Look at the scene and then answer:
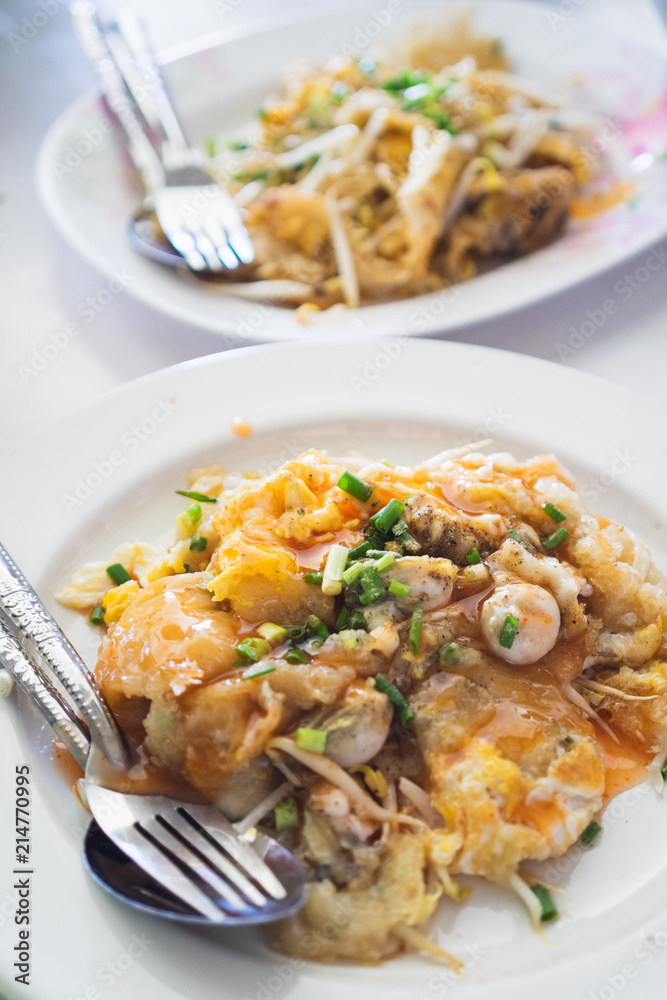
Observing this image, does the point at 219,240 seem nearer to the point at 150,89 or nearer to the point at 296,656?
the point at 150,89

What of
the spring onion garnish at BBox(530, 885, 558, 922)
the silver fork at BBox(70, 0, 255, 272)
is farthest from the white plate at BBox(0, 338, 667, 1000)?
the silver fork at BBox(70, 0, 255, 272)

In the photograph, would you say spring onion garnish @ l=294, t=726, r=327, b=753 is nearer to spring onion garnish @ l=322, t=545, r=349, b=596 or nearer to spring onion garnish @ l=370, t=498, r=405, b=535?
spring onion garnish @ l=322, t=545, r=349, b=596

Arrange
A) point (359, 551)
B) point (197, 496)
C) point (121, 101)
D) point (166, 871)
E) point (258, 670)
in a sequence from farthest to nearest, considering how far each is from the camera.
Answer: point (121, 101) < point (197, 496) < point (359, 551) < point (258, 670) < point (166, 871)

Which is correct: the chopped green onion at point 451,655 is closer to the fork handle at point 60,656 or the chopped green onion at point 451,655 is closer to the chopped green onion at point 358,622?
the chopped green onion at point 358,622

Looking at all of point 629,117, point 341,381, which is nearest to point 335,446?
point 341,381

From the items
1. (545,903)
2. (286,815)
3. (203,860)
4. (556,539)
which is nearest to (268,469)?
(556,539)

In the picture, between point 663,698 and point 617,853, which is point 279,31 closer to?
point 663,698

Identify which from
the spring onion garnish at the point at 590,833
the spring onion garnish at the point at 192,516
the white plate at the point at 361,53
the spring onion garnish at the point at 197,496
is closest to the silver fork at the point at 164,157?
the white plate at the point at 361,53
